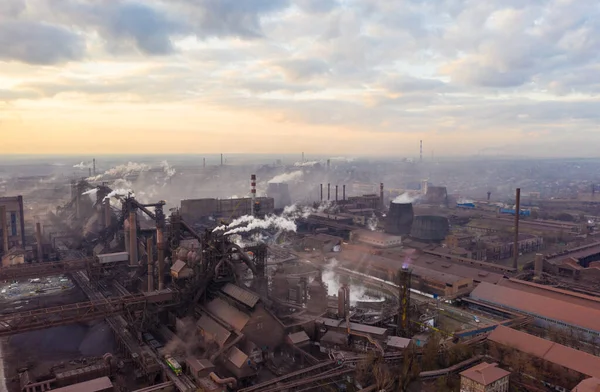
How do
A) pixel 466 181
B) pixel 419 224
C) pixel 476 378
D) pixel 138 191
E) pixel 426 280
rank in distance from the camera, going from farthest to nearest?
pixel 466 181 < pixel 138 191 < pixel 419 224 < pixel 426 280 < pixel 476 378

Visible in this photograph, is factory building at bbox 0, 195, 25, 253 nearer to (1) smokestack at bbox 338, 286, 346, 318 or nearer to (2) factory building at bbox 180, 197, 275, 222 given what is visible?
(2) factory building at bbox 180, 197, 275, 222

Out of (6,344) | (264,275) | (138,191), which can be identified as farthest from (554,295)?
(138,191)

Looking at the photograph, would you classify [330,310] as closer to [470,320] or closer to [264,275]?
[264,275]

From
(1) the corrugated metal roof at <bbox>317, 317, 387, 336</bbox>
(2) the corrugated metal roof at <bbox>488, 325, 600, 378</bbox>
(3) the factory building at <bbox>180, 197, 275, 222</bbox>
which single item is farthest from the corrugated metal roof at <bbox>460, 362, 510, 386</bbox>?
(3) the factory building at <bbox>180, 197, 275, 222</bbox>

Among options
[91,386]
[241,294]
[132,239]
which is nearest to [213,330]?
[241,294]

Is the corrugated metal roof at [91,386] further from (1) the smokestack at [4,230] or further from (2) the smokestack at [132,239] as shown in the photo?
(1) the smokestack at [4,230]

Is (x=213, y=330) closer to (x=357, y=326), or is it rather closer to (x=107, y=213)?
(x=357, y=326)

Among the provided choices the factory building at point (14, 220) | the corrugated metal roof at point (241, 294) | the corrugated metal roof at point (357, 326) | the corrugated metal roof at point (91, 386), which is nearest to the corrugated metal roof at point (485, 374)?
the corrugated metal roof at point (357, 326)
